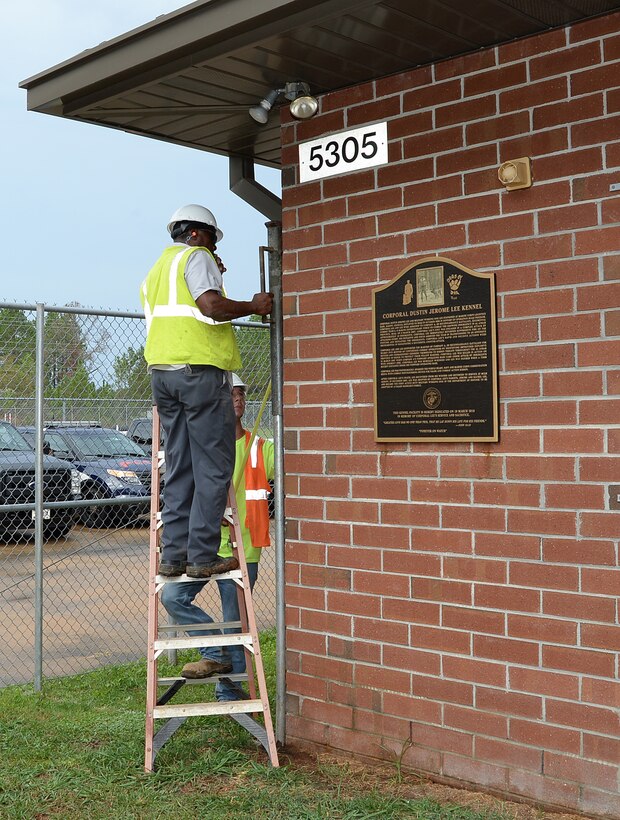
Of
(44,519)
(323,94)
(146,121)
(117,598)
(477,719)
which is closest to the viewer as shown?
(477,719)

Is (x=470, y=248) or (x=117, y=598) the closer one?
(x=470, y=248)

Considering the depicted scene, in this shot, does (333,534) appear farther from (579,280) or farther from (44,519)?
(44,519)

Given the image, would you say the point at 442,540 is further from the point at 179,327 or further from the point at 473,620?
the point at 179,327

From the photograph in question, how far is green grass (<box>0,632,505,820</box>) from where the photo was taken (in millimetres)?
4574

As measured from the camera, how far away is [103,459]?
7789 millimetres

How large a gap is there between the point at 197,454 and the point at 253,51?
2.16 meters

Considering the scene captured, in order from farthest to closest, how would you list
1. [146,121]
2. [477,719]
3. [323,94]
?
[146,121]
[323,94]
[477,719]

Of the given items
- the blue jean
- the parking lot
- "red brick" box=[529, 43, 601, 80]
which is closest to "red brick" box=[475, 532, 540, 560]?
the blue jean

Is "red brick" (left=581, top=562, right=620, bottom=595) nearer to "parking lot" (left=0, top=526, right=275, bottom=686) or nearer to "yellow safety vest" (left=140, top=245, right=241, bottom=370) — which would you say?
"yellow safety vest" (left=140, top=245, right=241, bottom=370)

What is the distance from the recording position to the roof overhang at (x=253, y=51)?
14.4 ft

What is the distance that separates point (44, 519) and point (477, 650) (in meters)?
3.61

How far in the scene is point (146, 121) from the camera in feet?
19.8

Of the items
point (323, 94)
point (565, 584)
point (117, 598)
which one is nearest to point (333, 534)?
point (565, 584)

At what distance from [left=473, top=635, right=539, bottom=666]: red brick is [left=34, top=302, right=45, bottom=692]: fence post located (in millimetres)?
3444
